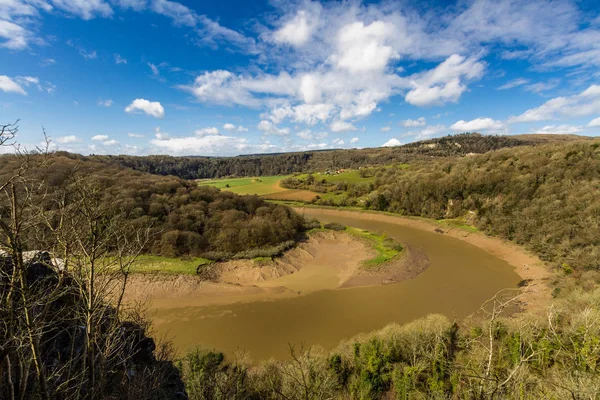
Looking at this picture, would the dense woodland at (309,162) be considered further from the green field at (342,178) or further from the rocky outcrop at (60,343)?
the rocky outcrop at (60,343)

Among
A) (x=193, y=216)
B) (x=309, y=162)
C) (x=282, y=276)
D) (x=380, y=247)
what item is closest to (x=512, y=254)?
(x=380, y=247)

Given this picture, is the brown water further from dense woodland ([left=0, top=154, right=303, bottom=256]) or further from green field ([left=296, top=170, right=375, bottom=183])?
green field ([left=296, top=170, right=375, bottom=183])

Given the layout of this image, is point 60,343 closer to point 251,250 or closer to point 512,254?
point 251,250

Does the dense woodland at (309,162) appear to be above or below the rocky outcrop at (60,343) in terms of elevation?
above

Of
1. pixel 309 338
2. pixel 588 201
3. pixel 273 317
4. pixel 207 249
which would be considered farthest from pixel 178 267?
pixel 588 201

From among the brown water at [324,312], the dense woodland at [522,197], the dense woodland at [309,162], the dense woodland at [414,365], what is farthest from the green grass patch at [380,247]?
the dense woodland at [309,162]

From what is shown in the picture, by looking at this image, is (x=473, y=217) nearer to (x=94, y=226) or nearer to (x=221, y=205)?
(x=221, y=205)
